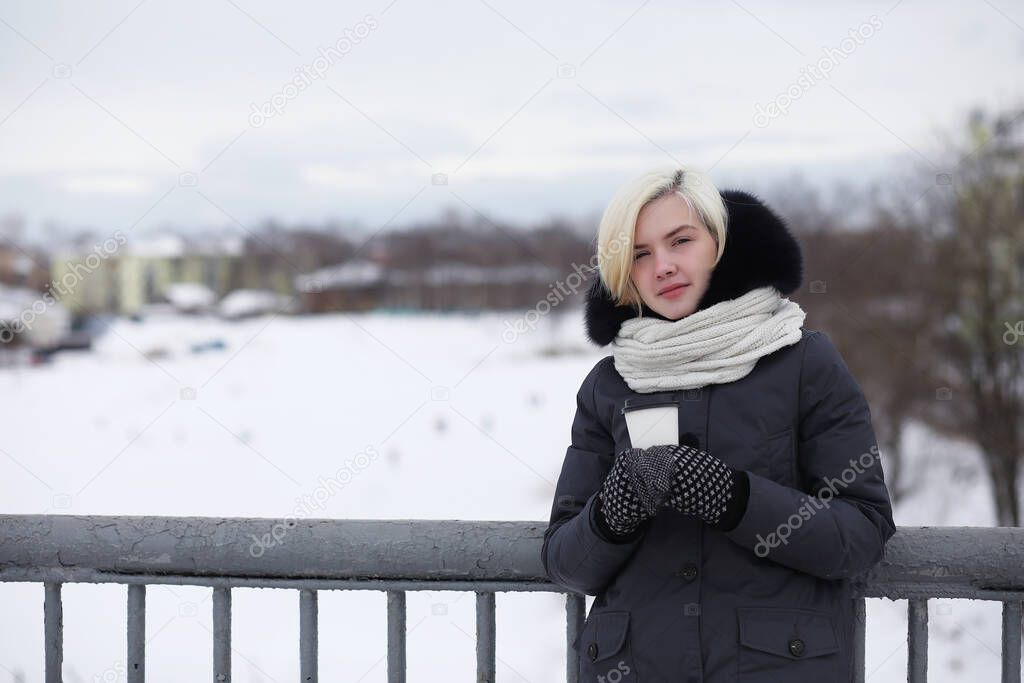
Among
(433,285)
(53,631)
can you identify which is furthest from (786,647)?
(433,285)

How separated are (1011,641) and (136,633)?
190 cm

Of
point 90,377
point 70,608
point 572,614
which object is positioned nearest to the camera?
point 572,614

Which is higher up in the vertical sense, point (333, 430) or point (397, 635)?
point (397, 635)

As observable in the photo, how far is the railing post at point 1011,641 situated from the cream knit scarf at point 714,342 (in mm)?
784

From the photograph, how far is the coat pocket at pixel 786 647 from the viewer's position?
1630 mm

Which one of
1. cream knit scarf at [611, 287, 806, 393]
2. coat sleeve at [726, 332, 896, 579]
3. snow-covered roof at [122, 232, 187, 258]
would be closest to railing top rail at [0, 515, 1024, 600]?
coat sleeve at [726, 332, 896, 579]

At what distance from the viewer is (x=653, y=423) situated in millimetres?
1783

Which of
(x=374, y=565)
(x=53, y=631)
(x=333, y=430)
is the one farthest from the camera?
(x=333, y=430)

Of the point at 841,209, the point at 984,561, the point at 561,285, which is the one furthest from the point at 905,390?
the point at 984,561

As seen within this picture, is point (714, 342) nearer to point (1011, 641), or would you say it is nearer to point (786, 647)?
point (786, 647)

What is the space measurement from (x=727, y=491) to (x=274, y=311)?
112ft

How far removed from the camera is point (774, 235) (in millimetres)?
1846

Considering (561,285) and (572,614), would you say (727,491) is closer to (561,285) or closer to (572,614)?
(572,614)

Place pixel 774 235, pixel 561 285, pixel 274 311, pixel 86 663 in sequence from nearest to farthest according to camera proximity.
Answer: pixel 774 235 < pixel 86 663 < pixel 561 285 < pixel 274 311
